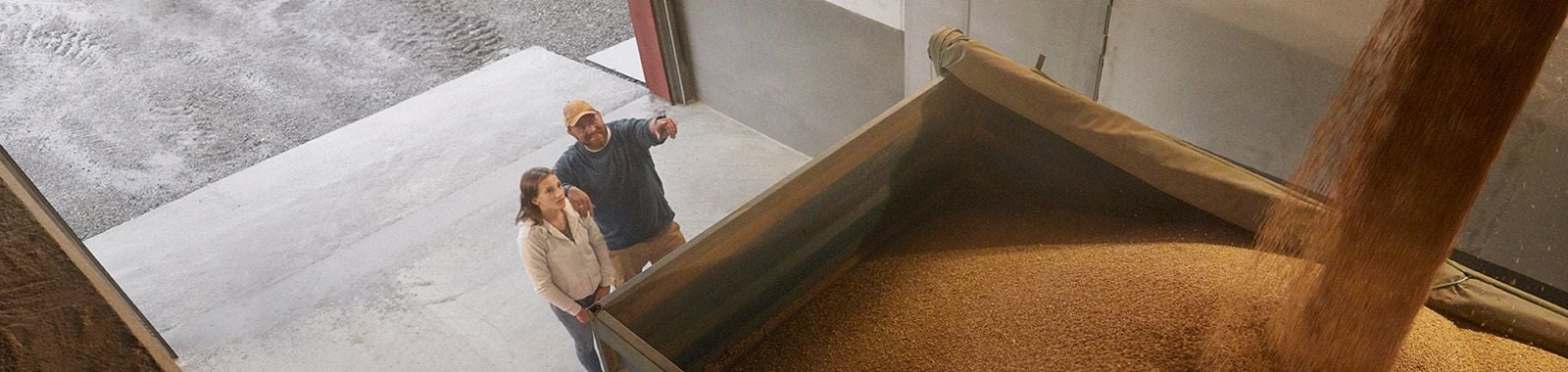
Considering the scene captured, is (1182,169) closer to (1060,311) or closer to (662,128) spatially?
(1060,311)

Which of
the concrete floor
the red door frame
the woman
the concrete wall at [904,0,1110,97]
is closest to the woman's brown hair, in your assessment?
the woman

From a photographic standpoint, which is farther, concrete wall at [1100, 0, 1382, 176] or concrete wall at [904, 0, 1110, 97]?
concrete wall at [904, 0, 1110, 97]

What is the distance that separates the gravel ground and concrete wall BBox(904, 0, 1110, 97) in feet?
5.98

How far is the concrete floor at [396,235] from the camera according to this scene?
2680 mm

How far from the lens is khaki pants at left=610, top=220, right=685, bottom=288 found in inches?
Result: 93.8

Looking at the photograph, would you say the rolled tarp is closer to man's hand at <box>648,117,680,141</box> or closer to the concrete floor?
man's hand at <box>648,117,680,141</box>

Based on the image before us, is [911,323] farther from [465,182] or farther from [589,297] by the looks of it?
[465,182]

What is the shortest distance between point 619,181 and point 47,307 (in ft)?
5.04

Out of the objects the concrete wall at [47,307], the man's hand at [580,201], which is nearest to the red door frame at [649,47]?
the man's hand at [580,201]

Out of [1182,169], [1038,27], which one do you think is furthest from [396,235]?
[1182,169]

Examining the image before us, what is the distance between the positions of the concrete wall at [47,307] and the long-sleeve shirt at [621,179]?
138cm

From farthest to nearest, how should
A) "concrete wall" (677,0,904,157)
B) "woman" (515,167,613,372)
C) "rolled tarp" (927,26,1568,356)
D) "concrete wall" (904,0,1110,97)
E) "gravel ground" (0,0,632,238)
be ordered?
1. "gravel ground" (0,0,632,238)
2. "concrete wall" (677,0,904,157)
3. "concrete wall" (904,0,1110,97)
4. "woman" (515,167,613,372)
5. "rolled tarp" (927,26,1568,356)

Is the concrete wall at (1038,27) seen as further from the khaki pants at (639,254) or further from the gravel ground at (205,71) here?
the gravel ground at (205,71)

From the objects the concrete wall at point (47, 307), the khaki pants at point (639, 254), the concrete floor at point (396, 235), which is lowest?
the concrete floor at point (396, 235)
